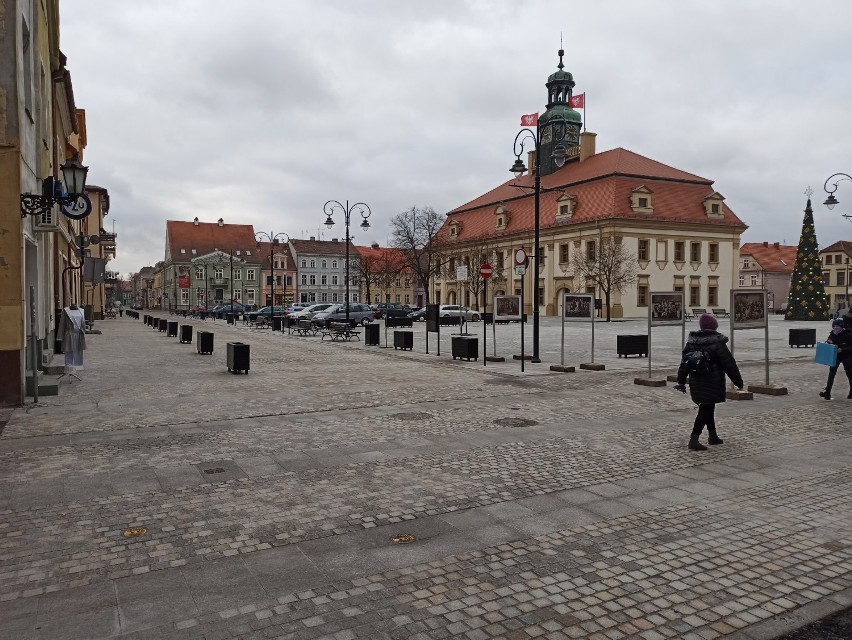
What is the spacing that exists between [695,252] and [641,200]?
9.24m

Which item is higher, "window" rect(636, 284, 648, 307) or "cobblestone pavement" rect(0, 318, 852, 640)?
"window" rect(636, 284, 648, 307)

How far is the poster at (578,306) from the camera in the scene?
1850 cm

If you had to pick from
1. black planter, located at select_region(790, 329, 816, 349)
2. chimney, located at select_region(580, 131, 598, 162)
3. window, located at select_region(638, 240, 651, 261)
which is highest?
chimney, located at select_region(580, 131, 598, 162)

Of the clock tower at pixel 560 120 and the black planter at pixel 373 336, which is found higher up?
the clock tower at pixel 560 120

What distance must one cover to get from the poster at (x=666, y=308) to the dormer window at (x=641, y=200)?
4920 cm

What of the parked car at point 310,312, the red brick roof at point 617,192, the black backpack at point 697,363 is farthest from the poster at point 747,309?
the red brick roof at point 617,192

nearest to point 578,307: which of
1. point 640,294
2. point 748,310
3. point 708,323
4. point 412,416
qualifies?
point 748,310

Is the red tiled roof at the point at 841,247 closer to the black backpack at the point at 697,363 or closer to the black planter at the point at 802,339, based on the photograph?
the black planter at the point at 802,339

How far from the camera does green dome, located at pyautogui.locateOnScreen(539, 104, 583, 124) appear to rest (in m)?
74.8

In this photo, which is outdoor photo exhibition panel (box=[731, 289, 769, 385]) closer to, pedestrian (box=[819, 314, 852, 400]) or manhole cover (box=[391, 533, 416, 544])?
pedestrian (box=[819, 314, 852, 400])

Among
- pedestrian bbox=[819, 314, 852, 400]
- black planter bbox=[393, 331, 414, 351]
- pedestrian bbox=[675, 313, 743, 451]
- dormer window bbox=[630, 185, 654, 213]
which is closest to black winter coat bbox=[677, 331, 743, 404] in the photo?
pedestrian bbox=[675, 313, 743, 451]

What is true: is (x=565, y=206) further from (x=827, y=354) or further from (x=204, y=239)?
(x=204, y=239)

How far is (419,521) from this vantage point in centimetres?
569

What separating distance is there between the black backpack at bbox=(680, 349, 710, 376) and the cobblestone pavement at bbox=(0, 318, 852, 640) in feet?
3.46
